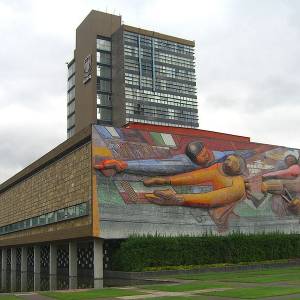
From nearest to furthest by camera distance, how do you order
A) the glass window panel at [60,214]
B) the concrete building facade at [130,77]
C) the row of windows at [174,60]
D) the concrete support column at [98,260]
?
1. the concrete support column at [98,260]
2. the glass window panel at [60,214]
3. the concrete building facade at [130,77]
4. the row of windows at [174,60]

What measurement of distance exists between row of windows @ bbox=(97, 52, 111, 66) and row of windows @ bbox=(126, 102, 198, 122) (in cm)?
1117

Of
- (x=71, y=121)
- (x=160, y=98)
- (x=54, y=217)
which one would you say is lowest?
(x=54, y=217)

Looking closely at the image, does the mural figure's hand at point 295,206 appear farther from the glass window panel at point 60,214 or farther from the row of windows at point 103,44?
the row of windows at point 103,44

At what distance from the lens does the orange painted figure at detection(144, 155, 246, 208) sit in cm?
4747

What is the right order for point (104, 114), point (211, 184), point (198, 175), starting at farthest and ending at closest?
point (104, 114), point (211, 184), point (198, 175)

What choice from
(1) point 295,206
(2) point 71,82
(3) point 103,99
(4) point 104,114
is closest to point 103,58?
(3) point 103,99

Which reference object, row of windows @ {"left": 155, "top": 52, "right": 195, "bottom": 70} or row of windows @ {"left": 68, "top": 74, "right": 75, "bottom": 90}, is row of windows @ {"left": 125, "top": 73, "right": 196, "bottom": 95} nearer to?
row of windows @ {"left": 155, "top": 52, "right": 195, "bottom": 70}

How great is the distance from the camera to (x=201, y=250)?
46281mm

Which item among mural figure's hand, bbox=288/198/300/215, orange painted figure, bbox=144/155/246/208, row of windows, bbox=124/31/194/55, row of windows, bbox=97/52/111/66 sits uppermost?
row of windows, bbox=124/31/194/55

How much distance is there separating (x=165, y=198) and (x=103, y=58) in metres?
67.4

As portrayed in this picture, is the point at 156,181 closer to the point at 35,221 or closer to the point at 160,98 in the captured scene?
the point at 35,221

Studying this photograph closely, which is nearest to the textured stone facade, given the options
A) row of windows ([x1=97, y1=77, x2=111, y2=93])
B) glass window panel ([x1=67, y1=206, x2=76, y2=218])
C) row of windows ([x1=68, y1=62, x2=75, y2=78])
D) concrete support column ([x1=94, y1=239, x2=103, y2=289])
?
glass window panel ([x1=67, y1=206, x2=76, y2=218])

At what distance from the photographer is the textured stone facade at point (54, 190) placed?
152 feet

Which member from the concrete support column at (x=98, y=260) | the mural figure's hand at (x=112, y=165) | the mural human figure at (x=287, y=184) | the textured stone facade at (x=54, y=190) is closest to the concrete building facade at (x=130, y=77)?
the textured stone facade at (x=54, y=190)
